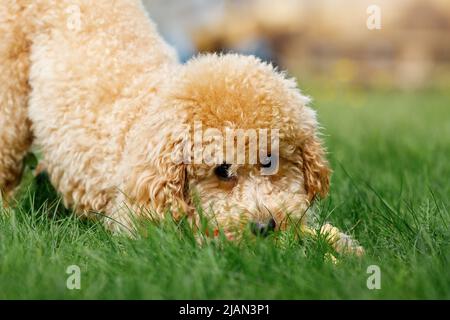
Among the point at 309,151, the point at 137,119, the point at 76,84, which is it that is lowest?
the point at 309,151

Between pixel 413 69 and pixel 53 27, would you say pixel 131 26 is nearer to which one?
pixel 53 27

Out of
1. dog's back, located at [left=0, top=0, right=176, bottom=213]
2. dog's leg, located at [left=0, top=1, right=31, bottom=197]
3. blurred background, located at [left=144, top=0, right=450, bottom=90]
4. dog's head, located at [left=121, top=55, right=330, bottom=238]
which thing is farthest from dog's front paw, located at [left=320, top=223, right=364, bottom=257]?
blurred background, located at [left=144, top=0, right=450, bottom=90]

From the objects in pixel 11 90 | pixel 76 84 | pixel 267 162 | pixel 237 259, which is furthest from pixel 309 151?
pixel 11 90

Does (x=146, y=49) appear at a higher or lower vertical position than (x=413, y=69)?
lower

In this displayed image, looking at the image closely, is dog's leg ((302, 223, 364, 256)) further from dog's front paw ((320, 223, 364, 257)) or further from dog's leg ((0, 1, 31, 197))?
dog's leg ((0, 1, 31, 197))

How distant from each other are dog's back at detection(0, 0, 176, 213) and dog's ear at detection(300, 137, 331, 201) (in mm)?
731

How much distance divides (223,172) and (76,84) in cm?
97

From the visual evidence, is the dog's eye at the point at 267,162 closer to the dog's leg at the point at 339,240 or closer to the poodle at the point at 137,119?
the poodle at the point at 137,119

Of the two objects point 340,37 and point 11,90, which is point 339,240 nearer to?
point 11,90

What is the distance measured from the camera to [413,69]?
49.7ft

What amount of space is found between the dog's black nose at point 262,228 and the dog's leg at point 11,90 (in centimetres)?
153

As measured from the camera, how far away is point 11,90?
3.83 m
